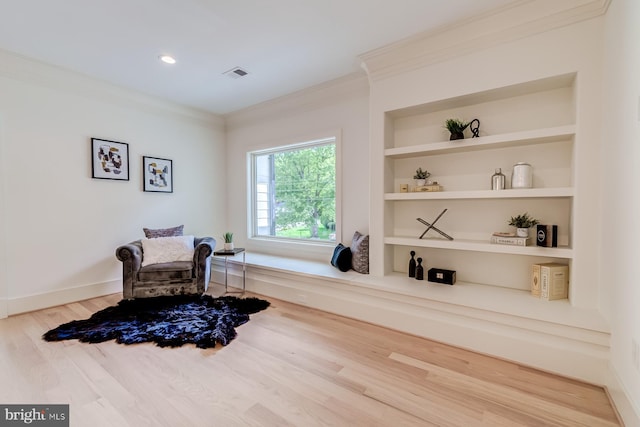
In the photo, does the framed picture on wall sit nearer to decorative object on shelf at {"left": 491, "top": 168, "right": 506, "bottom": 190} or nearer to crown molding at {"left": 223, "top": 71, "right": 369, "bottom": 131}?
crown molding at {"left": 223, "top": 71, "right": 369, "bottom": 131}

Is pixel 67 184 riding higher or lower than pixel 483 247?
higher

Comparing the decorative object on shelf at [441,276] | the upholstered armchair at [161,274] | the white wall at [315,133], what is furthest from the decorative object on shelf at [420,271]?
the upholstered armchair at [161,274]

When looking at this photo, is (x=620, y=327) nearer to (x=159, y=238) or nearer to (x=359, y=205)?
(x=359, y=205)

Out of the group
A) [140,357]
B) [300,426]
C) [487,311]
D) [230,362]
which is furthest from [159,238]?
[487,311]

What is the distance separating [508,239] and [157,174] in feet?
14.4

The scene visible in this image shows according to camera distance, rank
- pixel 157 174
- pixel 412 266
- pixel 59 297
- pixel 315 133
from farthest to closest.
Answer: pixel 157 174, pixel 315 133, pixel 59 297, pixel 412 266

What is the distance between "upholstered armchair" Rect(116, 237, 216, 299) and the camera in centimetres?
308

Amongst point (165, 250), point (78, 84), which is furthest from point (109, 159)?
point (165, 250)

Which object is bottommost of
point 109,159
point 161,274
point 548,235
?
point 161,274

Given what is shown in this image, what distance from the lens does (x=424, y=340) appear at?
7.75 ft

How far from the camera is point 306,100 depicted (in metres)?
3.74

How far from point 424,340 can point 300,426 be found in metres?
1.37

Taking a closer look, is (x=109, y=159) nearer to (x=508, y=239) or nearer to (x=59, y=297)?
(x=59, y=297)

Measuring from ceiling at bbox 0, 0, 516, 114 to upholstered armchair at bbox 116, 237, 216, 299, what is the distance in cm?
204
